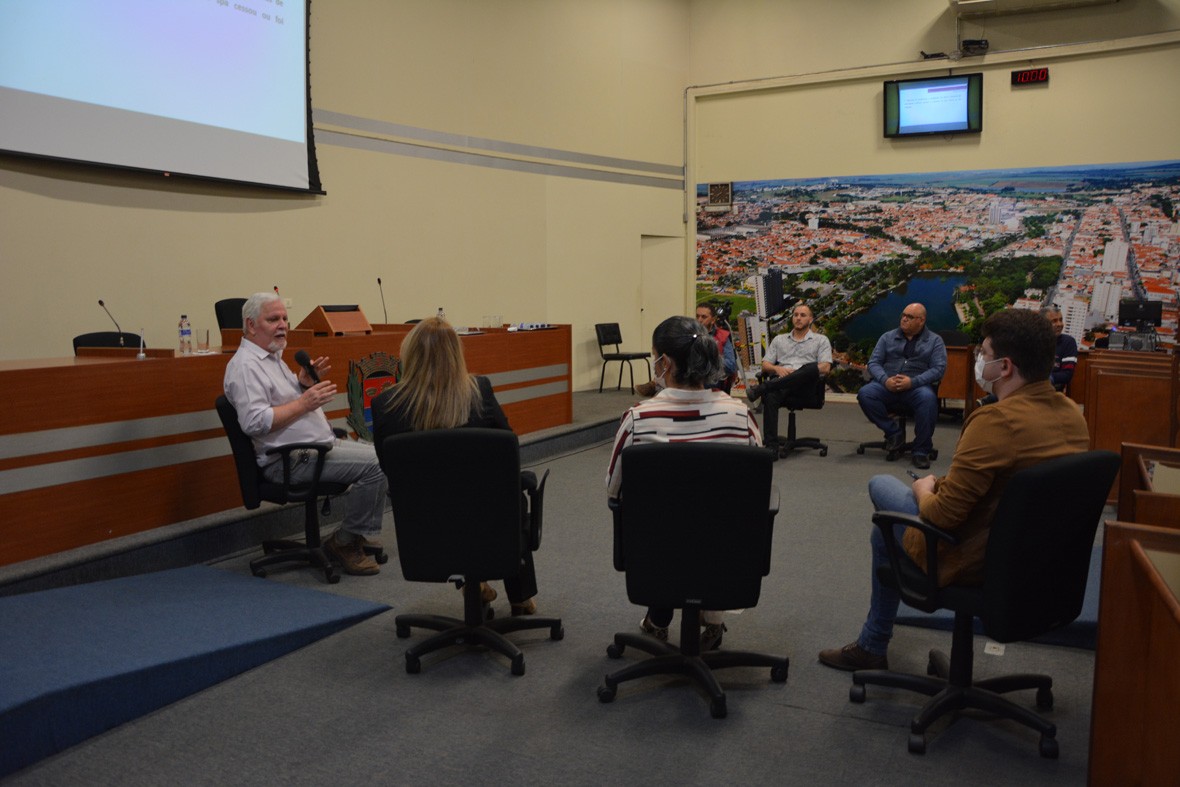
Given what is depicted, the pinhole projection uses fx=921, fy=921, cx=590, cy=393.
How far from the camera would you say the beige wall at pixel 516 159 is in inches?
233

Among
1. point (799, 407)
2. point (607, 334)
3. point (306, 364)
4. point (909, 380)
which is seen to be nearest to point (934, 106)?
point (607, 334)

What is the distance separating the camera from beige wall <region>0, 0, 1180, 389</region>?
5.92 metres

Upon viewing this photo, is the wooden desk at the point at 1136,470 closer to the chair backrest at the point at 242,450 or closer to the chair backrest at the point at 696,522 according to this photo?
the chair backrest at the point at 696,522

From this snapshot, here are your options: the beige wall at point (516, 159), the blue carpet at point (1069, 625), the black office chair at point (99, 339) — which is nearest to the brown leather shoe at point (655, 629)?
the blue carpet at point (1069, 625)

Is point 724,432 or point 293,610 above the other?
point 724,432

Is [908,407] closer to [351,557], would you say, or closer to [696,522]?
[351,557]

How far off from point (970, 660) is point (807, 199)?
8.18 meters

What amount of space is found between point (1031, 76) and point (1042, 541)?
27.1ft

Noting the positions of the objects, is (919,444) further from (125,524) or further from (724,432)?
(125,524)

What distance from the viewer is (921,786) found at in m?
2.37

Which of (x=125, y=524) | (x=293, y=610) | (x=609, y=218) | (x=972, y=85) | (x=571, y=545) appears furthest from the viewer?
(x=609, y=218)

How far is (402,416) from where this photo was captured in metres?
3.29

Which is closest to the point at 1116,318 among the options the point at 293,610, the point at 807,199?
the point at 807,199

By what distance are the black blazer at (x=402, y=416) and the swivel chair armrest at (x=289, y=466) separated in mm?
670
